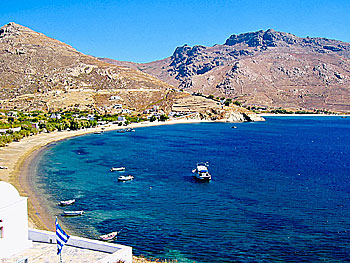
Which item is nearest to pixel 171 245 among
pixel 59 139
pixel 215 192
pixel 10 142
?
pixel 215 192

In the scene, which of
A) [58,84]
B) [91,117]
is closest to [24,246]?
[91,117]

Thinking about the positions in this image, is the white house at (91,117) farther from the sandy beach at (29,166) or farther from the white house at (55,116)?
the sandy beach at (29,166)

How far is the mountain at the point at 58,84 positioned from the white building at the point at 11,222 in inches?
5539

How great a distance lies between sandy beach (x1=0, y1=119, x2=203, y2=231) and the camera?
37344 mm

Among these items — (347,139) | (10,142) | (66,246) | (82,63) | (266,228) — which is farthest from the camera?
(82,63)

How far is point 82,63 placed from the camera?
643 feet

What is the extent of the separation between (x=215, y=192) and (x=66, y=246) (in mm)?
29534

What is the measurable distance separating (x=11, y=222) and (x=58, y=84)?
543 ft

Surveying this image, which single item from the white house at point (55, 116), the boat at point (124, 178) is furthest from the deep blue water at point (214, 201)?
the white house at point (55, 116)

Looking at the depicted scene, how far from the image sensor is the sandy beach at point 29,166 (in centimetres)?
3734

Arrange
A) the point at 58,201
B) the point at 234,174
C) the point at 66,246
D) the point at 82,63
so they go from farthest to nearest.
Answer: the point at 82,63
the point at 234,174
the point at 58,201
the point at 66,246

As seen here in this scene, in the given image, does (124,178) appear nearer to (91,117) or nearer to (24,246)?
(24,246)

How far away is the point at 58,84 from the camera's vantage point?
17462 centimetres

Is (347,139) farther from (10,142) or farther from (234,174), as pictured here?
(10,142)
